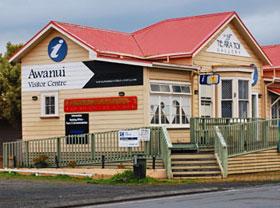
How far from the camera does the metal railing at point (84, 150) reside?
27.7 m

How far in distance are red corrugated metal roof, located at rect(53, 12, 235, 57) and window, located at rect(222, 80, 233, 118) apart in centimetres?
242

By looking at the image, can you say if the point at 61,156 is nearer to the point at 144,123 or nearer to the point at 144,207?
the point at 144,123

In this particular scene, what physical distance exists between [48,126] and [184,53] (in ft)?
22.3

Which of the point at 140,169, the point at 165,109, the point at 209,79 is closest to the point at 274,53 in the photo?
the point at 209,79

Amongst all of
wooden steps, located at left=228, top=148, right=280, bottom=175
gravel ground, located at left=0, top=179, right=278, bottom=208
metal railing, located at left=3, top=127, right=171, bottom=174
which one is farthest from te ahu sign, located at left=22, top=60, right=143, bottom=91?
gravel ground, located at left=0, top=179, right=278, bottom=208

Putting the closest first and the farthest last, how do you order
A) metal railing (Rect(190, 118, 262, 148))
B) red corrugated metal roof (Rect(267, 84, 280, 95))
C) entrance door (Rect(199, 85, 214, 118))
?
metal railing (Rect(190, 118, 262, 148)) < entrance door (Rect(199, 85, 214, 118)) < red corrugated metal roof (Rect(267, 84, 280, 95))

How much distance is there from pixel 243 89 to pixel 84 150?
814 cm

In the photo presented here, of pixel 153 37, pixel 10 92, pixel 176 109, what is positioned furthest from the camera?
pixel 10 92

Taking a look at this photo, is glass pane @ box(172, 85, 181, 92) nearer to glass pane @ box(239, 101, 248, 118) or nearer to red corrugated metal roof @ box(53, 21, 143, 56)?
red corrugated metal roof @ box(53, 21, 143, 56)

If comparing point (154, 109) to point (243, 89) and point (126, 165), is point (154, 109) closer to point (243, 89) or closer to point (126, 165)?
point (126, 165)

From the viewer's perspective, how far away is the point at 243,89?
33000 millimetres

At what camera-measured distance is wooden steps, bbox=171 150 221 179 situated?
1067 inches

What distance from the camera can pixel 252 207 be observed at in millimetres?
Answer: 16297

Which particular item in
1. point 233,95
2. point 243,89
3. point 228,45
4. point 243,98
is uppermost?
point 228,45
